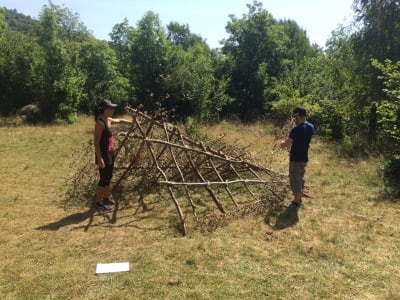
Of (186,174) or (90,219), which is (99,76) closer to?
(186,174)

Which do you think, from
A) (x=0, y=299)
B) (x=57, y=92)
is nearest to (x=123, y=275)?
(x=0, y=299)

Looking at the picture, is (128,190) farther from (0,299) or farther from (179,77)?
(179,77)

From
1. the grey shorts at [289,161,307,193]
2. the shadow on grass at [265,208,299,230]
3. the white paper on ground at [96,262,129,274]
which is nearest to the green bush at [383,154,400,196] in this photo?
the grey shorts at [289,161,307,193]

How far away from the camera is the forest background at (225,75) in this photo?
483 inches

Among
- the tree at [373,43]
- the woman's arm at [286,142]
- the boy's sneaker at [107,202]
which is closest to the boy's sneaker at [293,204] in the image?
the woman's arm at [286,142]

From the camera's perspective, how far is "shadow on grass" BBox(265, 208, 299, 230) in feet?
18.9

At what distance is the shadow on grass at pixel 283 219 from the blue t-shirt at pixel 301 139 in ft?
2.98

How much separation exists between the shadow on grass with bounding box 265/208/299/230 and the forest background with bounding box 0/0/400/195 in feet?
8.05

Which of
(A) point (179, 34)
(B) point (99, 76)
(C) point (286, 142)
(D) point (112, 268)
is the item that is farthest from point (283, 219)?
(A) point (179, 34)

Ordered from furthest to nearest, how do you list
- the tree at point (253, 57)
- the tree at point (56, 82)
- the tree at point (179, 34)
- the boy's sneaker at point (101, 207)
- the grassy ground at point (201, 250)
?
the tree at point (179, 34), the tree at point (253, 57), the tree at point (56, 82), the boy's sneaker at point (101, 207), the grassy ground at point (201, 250)

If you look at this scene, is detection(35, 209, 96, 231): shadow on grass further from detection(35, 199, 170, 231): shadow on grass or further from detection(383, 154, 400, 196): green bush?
detection(383, 154, 400, 196): green bush

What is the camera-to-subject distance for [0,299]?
12.4ft

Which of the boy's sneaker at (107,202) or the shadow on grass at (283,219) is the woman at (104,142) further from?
the shadow on grass at (283,219)

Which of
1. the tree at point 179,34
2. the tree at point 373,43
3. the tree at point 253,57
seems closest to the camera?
the tree at point 373,43
